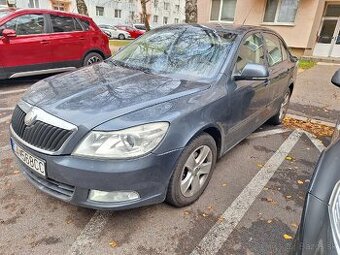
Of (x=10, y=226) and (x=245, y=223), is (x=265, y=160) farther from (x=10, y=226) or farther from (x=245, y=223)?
(x=10, y=226)

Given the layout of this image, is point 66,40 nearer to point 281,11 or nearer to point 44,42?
point 44,42

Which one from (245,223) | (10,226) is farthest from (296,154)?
(10,226)

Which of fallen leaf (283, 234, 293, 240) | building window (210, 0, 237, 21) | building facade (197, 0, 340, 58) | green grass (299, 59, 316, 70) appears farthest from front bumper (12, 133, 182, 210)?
building window (210, 0, 237, 21)

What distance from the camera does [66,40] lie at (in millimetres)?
6742

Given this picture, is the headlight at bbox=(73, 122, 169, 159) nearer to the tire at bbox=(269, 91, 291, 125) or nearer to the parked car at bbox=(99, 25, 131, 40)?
the tire at bbox=(269, 91, 291, 125)

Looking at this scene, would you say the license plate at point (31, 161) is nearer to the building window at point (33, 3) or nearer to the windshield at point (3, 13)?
the windshield at point (3, 13)

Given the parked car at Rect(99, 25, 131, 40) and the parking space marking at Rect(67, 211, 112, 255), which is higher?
the parking space marking at Rect(67, 211, 112, 255)

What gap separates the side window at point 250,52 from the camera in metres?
3.10

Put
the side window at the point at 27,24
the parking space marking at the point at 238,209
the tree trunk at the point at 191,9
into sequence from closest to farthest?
the parking space marking at the point at 238,209
the side window at the point at 27,24
the tree trunk at the point at 191,9

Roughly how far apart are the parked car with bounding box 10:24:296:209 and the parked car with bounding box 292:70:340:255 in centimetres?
100

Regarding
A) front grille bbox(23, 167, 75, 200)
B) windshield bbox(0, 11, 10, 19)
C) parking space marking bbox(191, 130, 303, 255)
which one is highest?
windshield bbox(0, 11, 10, 19)

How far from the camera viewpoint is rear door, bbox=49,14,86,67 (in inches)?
260

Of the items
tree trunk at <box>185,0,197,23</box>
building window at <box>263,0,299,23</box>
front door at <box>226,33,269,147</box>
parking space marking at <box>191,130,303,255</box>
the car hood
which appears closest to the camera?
the car hood

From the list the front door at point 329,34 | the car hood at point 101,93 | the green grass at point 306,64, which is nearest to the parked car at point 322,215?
the car hood at point 101,93
